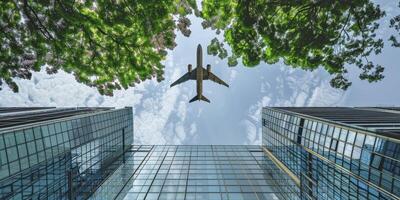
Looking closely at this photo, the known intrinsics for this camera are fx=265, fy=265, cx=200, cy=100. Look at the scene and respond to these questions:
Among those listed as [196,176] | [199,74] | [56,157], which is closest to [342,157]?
[199,74]

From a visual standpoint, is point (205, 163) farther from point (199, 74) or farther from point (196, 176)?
point (199, 74)

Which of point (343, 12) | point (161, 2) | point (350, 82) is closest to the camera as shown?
point (161, 2)

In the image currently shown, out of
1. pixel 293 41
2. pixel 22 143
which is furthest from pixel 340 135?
pixel 22 143

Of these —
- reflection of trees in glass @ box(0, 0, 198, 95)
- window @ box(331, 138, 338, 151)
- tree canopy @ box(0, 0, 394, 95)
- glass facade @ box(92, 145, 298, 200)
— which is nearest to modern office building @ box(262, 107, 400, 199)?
window @ box(331, 138, 338, 151)

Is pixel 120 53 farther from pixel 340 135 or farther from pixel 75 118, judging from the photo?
pixel 75 118

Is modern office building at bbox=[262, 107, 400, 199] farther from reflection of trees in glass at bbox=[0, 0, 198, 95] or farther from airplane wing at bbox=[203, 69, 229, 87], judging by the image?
reflection of trees in glass at bbox=[0, 0, 198, 95]
